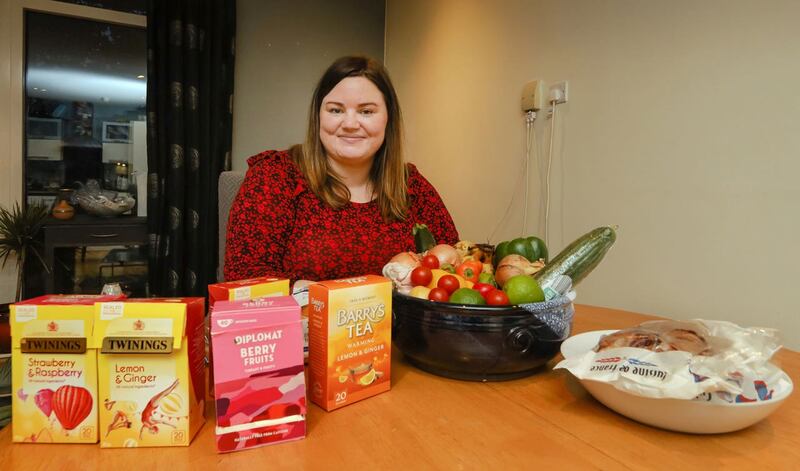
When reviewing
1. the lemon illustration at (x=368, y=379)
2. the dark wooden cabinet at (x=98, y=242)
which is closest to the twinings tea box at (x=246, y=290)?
the lemon illustration at (x=368, y=379)

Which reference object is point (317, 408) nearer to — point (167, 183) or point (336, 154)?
point (336, 154)

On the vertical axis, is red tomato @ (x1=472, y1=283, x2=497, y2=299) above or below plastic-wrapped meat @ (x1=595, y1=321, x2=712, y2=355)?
above

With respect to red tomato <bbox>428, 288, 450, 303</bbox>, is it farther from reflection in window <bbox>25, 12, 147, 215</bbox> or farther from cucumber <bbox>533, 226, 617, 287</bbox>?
reflection in window <bbox>25, 12, 147, 215</bbox>

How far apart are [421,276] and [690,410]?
415 mm

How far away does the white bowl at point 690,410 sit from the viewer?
0.58 meters

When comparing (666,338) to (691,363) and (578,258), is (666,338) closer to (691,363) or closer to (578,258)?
(691,363)

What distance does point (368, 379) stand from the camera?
0.69m

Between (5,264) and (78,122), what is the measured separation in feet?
3.08

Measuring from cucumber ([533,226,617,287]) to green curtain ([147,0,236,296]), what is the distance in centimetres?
271

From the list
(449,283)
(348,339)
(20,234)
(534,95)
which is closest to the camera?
(348,339)

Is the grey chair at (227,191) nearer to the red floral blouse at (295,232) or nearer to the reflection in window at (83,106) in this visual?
the red floral blouse at (295,232)

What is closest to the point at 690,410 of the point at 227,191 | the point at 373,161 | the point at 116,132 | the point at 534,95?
the point at 373,161

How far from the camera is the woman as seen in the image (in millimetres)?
1296

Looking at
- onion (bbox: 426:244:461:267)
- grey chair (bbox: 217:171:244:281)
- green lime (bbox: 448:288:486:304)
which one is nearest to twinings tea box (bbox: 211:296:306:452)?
green lime (bbox: 448:288:486:304)
